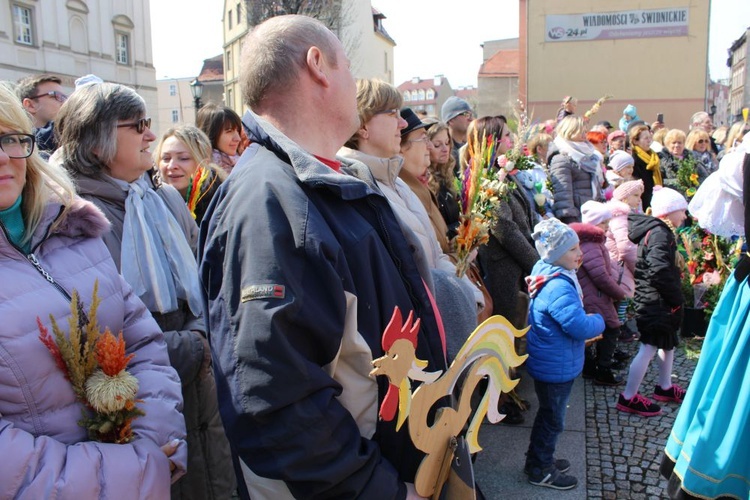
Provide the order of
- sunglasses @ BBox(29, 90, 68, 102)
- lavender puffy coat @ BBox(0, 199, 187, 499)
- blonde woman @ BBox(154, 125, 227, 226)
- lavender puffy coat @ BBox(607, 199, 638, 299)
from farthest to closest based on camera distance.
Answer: lavender puffy coat @ BBox(607, 199, 638, 299), sunglasses @ BBox(29, 90, 68, 102), blonde woman @ BBox(154, 125, 227, 226), lavender puffy coat @ BBox(0, 199, 187, 499)

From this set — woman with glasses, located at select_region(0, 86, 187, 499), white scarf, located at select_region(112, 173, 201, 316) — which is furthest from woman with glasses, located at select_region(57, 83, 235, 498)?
woman with glasses, located at select_region(0, 86, 187, 499)

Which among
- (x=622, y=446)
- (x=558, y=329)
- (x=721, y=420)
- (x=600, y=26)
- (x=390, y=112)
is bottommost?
(x=622, y=446)

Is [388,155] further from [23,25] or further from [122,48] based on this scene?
[122,48]

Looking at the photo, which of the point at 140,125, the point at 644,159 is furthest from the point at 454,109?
the point at 140,125

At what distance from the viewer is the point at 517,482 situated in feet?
12.3

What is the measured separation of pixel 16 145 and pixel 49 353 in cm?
61

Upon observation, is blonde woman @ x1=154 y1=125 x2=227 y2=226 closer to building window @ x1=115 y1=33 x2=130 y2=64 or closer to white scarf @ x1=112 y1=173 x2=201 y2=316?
white scarf @ x1=112 y1=173 x2=201 y2=316

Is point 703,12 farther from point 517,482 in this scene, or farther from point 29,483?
point 29,483

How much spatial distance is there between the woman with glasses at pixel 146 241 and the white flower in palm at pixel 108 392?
30.7 inches

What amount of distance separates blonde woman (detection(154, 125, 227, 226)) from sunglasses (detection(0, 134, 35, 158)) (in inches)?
78.4

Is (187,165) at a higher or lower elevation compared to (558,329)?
higher

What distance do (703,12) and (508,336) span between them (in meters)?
39.6

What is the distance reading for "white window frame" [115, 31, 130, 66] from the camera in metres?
34.3

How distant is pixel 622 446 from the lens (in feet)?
13.6
